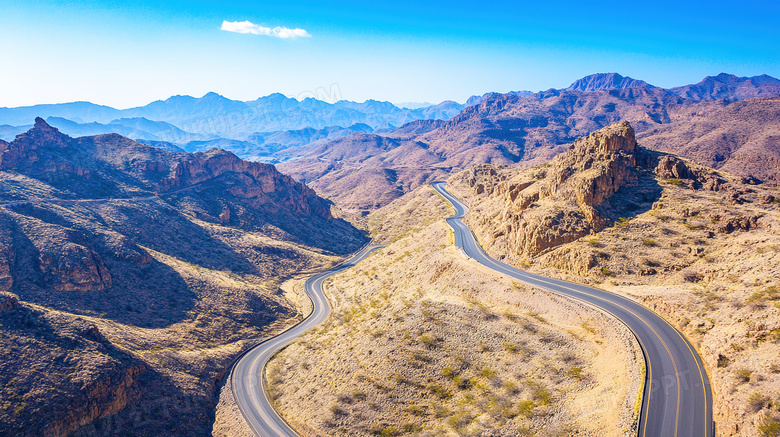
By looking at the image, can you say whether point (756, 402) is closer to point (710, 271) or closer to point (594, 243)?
point (710, 271)

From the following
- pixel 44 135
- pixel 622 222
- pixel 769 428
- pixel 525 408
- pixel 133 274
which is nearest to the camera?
pixel 769 428

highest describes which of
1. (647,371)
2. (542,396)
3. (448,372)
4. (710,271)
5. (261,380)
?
(710,271)

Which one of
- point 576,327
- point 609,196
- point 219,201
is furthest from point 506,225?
point 219,201

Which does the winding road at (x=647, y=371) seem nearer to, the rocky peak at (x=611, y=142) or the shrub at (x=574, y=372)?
the shrub at (x=574, y=372)

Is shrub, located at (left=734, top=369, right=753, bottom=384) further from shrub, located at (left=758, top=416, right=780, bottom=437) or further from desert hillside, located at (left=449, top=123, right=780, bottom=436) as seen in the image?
shrub, located at (left=758, top=416, right=780, bottom=437)

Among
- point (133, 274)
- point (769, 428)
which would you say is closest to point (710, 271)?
point (769, 428)

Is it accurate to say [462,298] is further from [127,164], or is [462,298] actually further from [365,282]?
[127,164]

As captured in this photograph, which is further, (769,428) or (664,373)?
(664,373)
